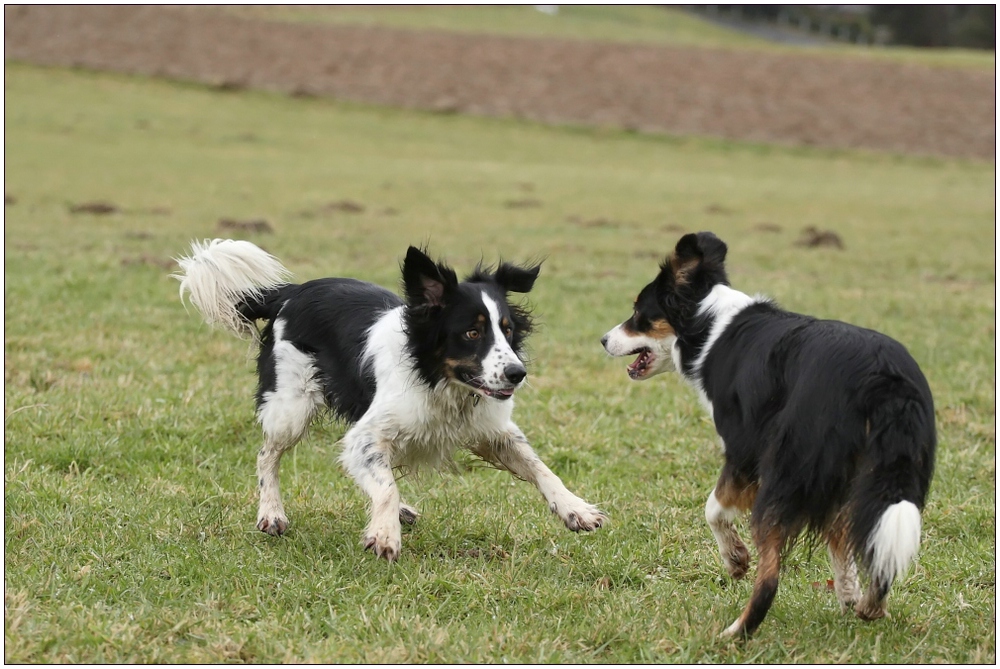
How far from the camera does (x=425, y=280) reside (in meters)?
5.01

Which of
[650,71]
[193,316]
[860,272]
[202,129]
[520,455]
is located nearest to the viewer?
[520,455]

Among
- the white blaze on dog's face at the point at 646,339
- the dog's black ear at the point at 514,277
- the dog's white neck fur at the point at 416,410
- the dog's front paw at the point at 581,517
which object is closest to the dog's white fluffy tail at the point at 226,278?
the dog's white neck fur at the point at 416,410

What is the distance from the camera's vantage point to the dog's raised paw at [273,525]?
532cm

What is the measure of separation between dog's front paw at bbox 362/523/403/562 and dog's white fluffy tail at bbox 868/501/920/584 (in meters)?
2.02

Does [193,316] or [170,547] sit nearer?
[170,547]

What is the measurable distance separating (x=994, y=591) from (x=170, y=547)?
3696 millimetres

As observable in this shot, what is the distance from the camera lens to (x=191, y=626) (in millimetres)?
4094

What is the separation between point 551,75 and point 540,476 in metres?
37.1

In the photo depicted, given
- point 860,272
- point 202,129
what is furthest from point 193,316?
point 202,129

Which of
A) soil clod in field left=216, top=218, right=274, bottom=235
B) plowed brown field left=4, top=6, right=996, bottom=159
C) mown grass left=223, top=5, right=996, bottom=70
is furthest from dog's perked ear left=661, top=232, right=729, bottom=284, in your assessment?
mown grass left=223, top=5, right=996, bottom=70

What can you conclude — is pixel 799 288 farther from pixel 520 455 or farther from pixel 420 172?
pixel 420 172

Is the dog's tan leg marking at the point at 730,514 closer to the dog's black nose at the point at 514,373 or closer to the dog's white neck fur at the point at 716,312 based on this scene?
the dog's white neck fur at the point at 716,312

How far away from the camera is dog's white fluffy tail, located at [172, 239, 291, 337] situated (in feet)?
19.8

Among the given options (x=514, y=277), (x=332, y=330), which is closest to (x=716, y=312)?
(x=514, y=277)
